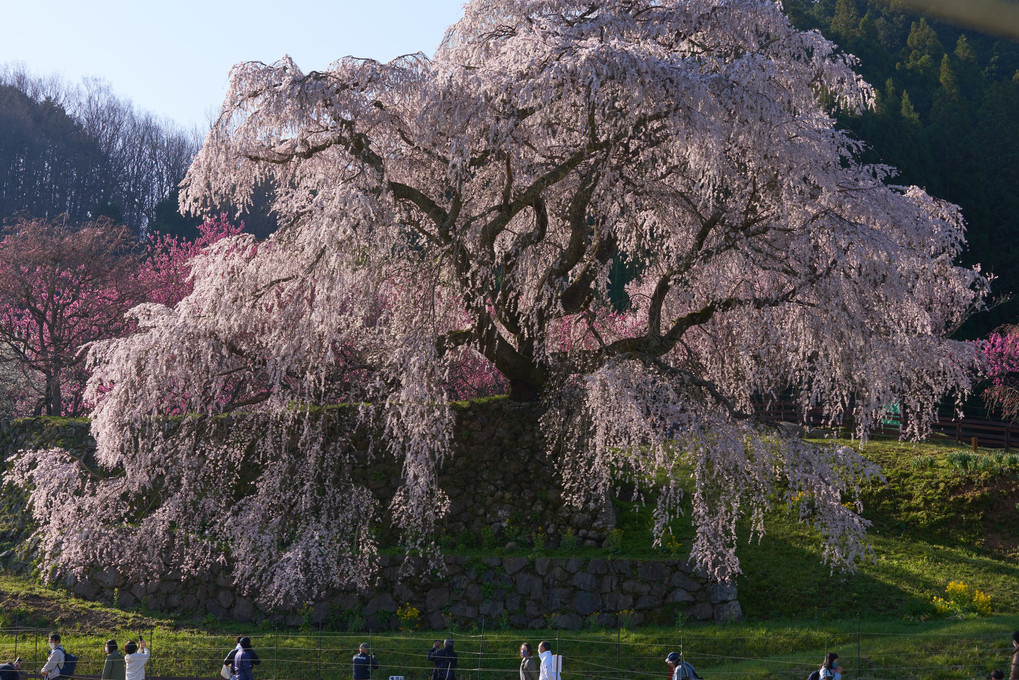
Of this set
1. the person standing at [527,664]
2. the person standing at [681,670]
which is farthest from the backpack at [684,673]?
the person standing at [527,664]

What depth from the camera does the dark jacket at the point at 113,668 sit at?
35.2ft

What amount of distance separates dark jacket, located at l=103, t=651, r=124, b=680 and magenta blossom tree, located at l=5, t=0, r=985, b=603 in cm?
245

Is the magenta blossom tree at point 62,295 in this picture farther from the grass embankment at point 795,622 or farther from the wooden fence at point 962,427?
the wooden fence at point 962,427

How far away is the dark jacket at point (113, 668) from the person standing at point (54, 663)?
62 cm

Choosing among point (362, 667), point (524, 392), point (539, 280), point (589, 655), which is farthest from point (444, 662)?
point (524, 392)

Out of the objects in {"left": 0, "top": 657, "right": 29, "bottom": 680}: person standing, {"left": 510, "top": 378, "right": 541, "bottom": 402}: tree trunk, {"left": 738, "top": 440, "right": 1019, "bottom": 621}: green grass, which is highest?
{"left": 510, "top": 378, "right": 541, "bottom": 402}: tree trunk

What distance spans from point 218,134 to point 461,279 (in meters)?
4.25

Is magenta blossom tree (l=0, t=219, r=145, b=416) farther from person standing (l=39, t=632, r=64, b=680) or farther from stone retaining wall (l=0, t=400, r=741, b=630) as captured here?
person standing (l=39, t=632, r=64, b=680)

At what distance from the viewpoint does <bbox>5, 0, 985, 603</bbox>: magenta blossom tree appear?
11.9m

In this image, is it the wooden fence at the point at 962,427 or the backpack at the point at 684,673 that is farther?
the wooden fence at the point at 962,427

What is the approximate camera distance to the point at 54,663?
10.9 meters

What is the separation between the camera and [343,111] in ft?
43.4

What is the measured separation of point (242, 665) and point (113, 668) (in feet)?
6.45

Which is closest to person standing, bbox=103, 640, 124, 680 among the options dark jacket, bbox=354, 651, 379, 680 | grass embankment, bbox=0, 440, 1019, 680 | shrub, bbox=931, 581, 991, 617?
grass embankment, bbox=0, 440, 1019, 680
